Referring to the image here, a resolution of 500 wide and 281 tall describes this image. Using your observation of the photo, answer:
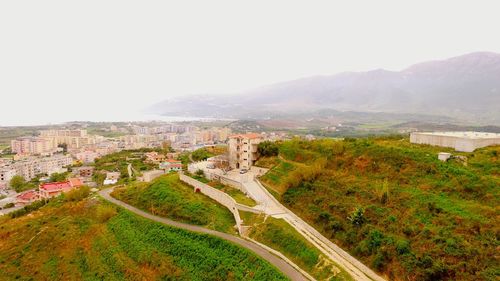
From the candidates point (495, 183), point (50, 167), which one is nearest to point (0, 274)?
point (495, 183)

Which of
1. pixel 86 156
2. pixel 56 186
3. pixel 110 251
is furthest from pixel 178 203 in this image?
pixel 86 156

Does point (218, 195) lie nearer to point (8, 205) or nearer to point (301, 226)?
point (301, 226)

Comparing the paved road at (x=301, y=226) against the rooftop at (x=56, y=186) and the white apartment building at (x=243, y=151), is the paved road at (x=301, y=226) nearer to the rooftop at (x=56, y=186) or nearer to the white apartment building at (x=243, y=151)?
the white apartment building at (x=243, y=151)

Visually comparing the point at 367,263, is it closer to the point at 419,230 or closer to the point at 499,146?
the point at 419,230

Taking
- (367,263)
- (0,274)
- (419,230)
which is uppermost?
(419,230)

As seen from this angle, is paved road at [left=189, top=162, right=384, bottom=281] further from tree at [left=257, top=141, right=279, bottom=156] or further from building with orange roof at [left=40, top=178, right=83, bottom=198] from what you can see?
building with orange roof at [left=40, top=178, right=83, bottom=198]

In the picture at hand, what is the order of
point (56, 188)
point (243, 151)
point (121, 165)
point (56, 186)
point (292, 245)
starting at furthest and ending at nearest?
point (121, 165)
point (56, 186)
point (56, 188)
point (243, 151)
point (292, 245)

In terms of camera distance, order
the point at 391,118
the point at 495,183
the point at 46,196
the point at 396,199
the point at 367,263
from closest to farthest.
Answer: the point at 367,263, the point at 495,183, the point at 396,199, the point at 46,196, the point at 391,118

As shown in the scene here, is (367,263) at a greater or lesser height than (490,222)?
lesser
